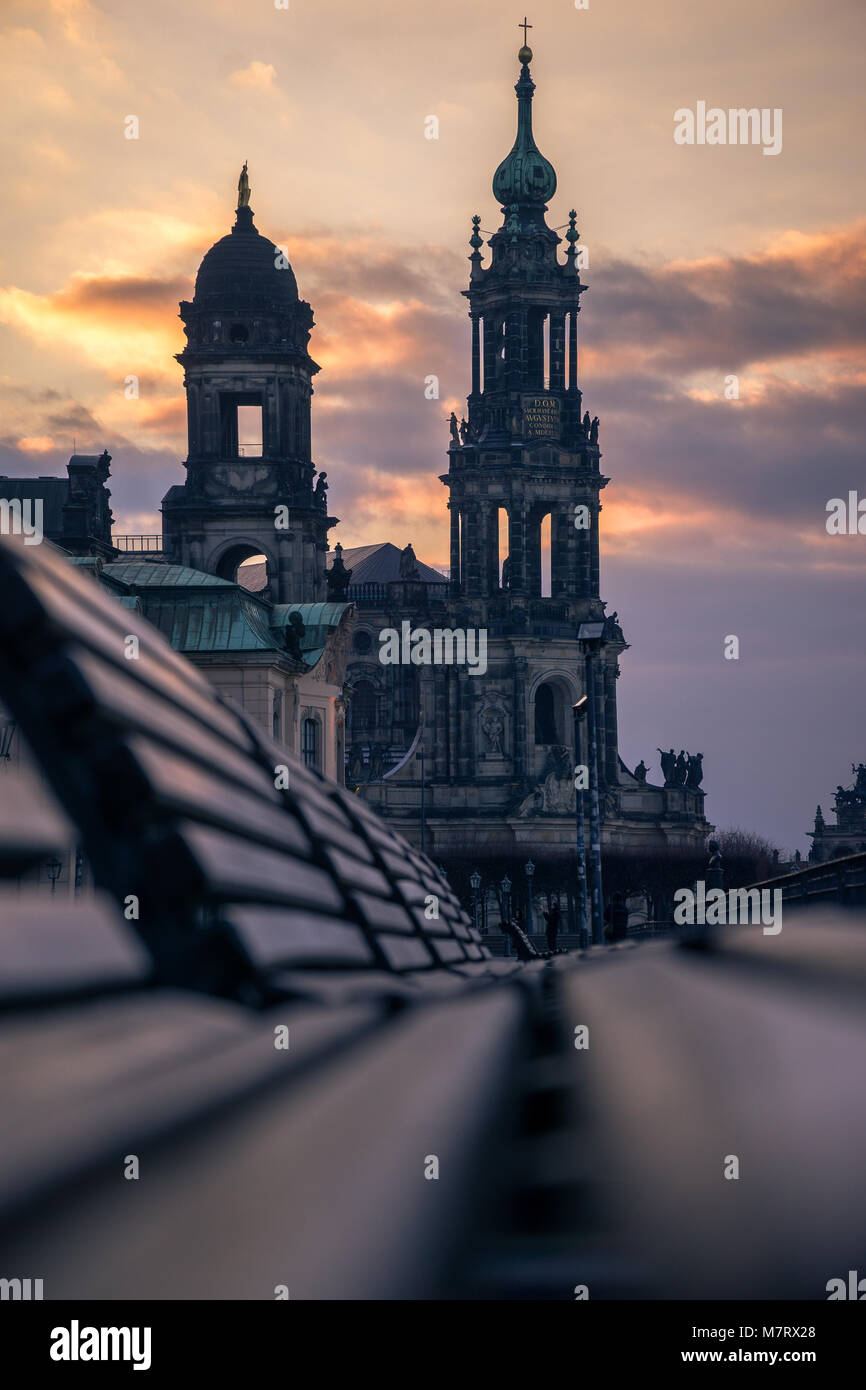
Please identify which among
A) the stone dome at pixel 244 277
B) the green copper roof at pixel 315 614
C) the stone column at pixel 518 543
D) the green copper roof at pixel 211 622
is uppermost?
the stone dome at pixel 244 277

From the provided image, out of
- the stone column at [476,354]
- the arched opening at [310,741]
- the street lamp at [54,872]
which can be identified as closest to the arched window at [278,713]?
the arched opening at [310,741]

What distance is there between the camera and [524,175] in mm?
100438

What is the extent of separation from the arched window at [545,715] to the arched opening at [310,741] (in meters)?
37.8

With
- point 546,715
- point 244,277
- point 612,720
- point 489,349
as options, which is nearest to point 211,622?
point 244,277

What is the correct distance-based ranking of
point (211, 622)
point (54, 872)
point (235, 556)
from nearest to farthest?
Answer: point (54, 872), point (211, 622), point (235, 556)

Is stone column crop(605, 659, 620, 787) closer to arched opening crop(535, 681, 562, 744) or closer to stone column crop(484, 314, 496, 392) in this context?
arched opening crop(535, 681, 562, 744)

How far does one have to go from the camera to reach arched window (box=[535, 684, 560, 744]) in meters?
95.1

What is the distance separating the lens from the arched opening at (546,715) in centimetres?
9481

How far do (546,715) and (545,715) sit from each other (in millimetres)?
81

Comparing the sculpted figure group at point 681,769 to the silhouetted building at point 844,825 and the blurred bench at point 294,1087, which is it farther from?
the blurred bench at point 294,1087

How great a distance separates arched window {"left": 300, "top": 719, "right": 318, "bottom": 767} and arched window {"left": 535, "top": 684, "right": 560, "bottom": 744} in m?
37.9

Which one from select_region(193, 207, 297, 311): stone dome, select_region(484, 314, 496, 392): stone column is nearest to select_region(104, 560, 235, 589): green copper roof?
select_region(193, 207, 297, 311): stone dome

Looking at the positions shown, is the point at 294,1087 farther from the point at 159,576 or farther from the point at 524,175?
the point at 524,175
